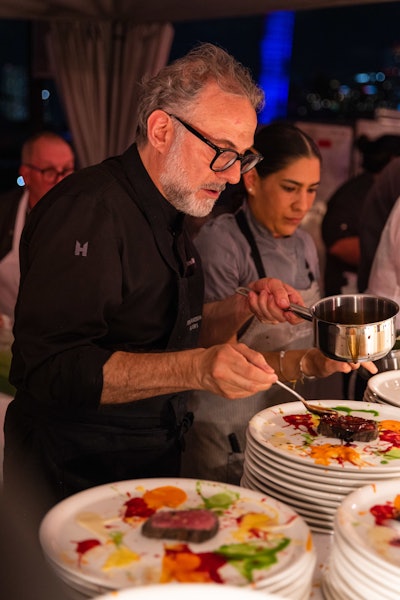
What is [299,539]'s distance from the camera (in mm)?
1195

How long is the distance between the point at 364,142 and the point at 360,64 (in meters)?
8.92

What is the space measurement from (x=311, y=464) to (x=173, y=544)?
0.39m

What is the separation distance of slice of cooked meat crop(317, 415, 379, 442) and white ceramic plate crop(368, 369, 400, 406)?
267 mm

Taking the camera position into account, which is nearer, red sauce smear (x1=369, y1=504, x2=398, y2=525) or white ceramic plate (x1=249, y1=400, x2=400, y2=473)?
red sauce smear (x1=369, y1=504, x2=398, y2=525)

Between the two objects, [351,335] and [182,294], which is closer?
[351,335]

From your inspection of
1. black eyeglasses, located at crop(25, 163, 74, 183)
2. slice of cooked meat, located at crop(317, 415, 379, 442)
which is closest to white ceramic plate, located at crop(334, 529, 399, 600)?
slice of cooked meat, located at crop(317, 415, 379, 442)

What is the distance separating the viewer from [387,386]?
2045mm

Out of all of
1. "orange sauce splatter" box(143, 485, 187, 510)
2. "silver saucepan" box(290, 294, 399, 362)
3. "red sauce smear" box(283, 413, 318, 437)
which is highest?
"silver saucepan" box(290, 294, 399, 362)

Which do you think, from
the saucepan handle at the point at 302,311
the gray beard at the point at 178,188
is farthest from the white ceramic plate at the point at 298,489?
the gray beard at the point at 178,188

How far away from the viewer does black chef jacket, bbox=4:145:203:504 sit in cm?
172

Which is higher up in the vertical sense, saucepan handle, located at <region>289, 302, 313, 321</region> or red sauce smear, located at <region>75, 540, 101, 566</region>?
saucepan handle, located at <region>289, 302, 313, 321</region>

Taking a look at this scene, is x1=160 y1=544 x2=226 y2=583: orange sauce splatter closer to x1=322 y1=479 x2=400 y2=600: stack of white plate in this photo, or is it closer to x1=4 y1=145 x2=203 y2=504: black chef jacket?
x1=322 y1=479 x2=400 y2=600: stack of white plate

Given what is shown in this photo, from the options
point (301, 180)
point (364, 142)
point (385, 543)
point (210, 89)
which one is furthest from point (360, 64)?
point (385, 543)

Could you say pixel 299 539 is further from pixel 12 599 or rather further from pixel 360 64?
pixel 360 64
